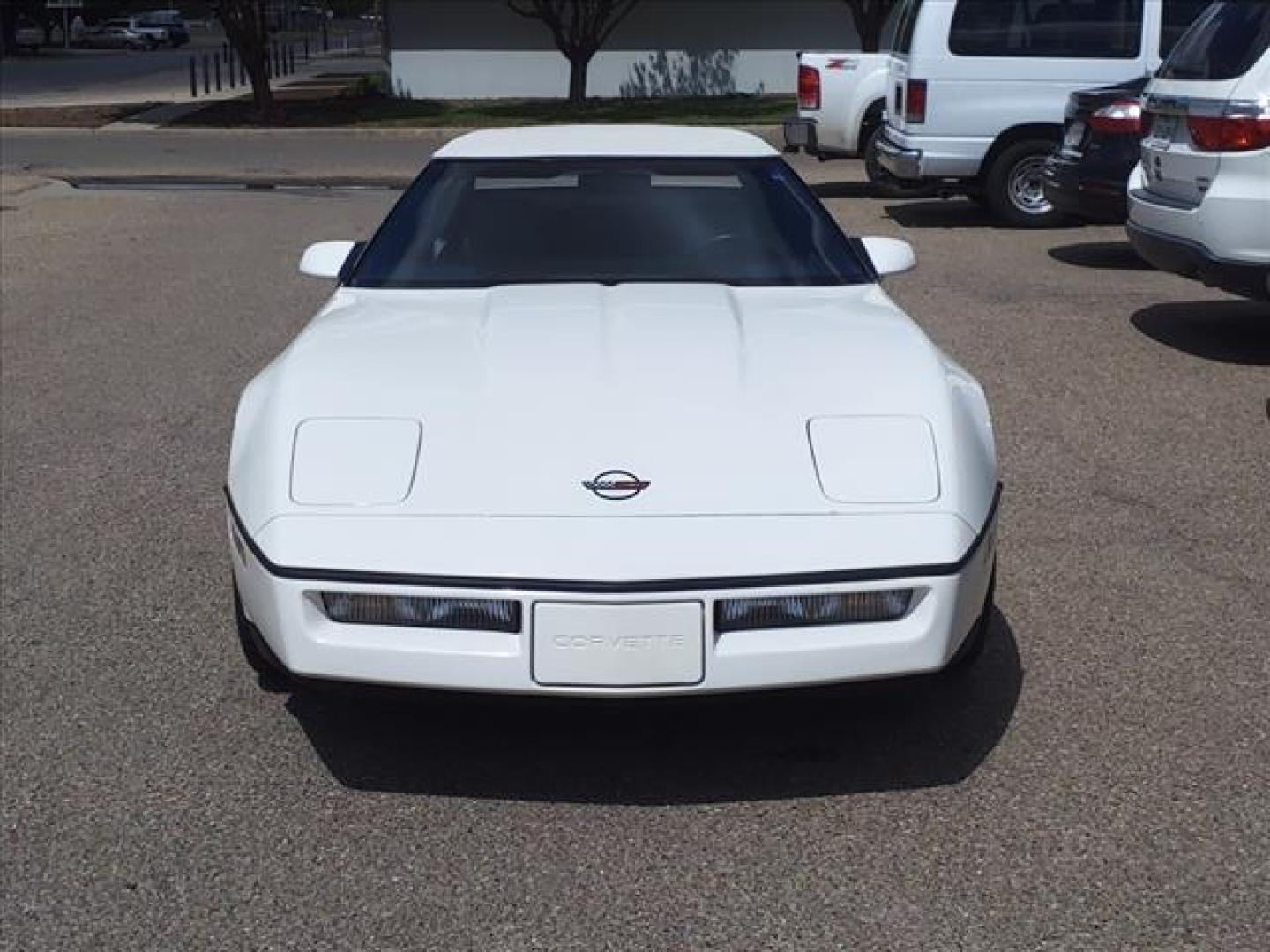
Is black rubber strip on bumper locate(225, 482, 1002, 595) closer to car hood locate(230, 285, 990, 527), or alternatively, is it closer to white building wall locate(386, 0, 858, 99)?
car hood locate(230, 285, 990, 527)

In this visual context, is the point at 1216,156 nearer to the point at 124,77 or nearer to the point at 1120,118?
the point at 1120,118

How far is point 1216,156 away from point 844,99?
8.22 meters

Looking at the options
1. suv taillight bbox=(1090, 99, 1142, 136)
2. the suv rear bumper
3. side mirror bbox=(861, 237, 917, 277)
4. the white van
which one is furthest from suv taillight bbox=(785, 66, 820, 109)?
side mirror bbox=(861, 237, 917, 277)

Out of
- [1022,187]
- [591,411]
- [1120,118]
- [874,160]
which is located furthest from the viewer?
[874,160]

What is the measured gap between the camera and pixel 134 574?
18.0 ft

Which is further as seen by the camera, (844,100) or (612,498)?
(844,100)

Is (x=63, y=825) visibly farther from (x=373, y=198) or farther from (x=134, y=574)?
(x=373, y=198)

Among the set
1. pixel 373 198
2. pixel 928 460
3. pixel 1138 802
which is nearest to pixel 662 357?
pixel 928 460

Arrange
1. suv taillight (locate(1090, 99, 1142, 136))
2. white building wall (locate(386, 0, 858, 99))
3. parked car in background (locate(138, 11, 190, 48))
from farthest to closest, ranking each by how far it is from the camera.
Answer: parked car in background (locate(138, 11, 190, 48))
white building wall (locate(386, 0, 858, 99))
suv taillight (locate(1090, 99, 1142, 136))

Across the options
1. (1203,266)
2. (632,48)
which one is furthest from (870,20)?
(1203,266)

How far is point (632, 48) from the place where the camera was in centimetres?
3184

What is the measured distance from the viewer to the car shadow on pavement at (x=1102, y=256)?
12.2 meters

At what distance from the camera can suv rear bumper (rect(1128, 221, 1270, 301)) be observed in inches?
320

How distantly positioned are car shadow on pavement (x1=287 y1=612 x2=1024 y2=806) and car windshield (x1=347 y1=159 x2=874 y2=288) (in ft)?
4.64
